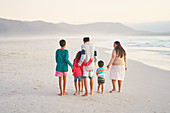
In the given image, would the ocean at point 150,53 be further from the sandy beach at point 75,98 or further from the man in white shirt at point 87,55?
the man in white shirt at point 87,55

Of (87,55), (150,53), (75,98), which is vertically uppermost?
(87,55)

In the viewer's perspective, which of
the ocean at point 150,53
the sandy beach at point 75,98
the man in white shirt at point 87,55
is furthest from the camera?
the ocean at point 150,53

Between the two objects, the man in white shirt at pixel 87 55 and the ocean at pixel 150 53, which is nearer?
the man in white shirt at pixel 87 55

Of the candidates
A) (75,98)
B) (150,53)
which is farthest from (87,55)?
(150,53)

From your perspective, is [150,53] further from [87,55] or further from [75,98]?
[75,98]

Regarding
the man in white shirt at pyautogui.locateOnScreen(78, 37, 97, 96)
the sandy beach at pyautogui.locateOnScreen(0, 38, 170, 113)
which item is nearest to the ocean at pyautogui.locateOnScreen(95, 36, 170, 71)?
the sandy beach at pyautogui.locateOnScreen(0, 38, 170, 113)

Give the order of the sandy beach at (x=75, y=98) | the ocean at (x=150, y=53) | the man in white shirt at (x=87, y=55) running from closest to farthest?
1. the sandy beach at (x=75, y=98)
2. the man in white shirt at (x=87, y=55)
3. the ocean at (x=150, y=53)

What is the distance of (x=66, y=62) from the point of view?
529 centimetres

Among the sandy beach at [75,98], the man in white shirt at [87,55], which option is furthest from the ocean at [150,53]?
the man in white shirt at [87,55]

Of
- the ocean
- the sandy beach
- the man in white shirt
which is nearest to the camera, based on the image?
the sandy beach

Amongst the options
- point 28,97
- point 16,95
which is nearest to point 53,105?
point 28,97

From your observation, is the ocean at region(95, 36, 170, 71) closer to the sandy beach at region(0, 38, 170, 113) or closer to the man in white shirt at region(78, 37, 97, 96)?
the sandy beach at region(0, 38, 170, 113)

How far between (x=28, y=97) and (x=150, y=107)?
10.1 feet

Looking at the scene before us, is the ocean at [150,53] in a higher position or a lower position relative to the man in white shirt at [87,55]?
lower
